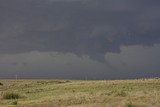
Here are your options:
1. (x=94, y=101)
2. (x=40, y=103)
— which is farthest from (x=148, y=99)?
(x=40, y=103)

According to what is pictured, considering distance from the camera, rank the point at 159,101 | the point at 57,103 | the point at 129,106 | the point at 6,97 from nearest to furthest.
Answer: the point at 129,106, the point at 159,101, the point at 57,103, the point at 6,97

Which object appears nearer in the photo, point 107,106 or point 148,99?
point 107,106

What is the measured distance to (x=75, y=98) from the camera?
5275 centimetres

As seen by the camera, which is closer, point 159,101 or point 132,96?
point 159,101

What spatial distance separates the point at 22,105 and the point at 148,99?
14.7 metres

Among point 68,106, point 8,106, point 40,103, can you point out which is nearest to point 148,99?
point 68,106

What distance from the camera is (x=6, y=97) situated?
212 ft

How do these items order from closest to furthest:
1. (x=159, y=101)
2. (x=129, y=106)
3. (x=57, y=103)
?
(x=129, y=106) → (x=159, y=101) → (x=57, y=103)

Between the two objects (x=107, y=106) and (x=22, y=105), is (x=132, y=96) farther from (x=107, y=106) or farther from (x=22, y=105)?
(x=22, y=105)

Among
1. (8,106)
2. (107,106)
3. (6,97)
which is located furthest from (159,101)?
(6,97)

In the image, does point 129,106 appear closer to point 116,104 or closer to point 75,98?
point 116,104

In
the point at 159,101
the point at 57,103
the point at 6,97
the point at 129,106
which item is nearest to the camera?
the point at 129,106

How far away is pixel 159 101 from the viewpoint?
155 feet

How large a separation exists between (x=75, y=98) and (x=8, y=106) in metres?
7.93
